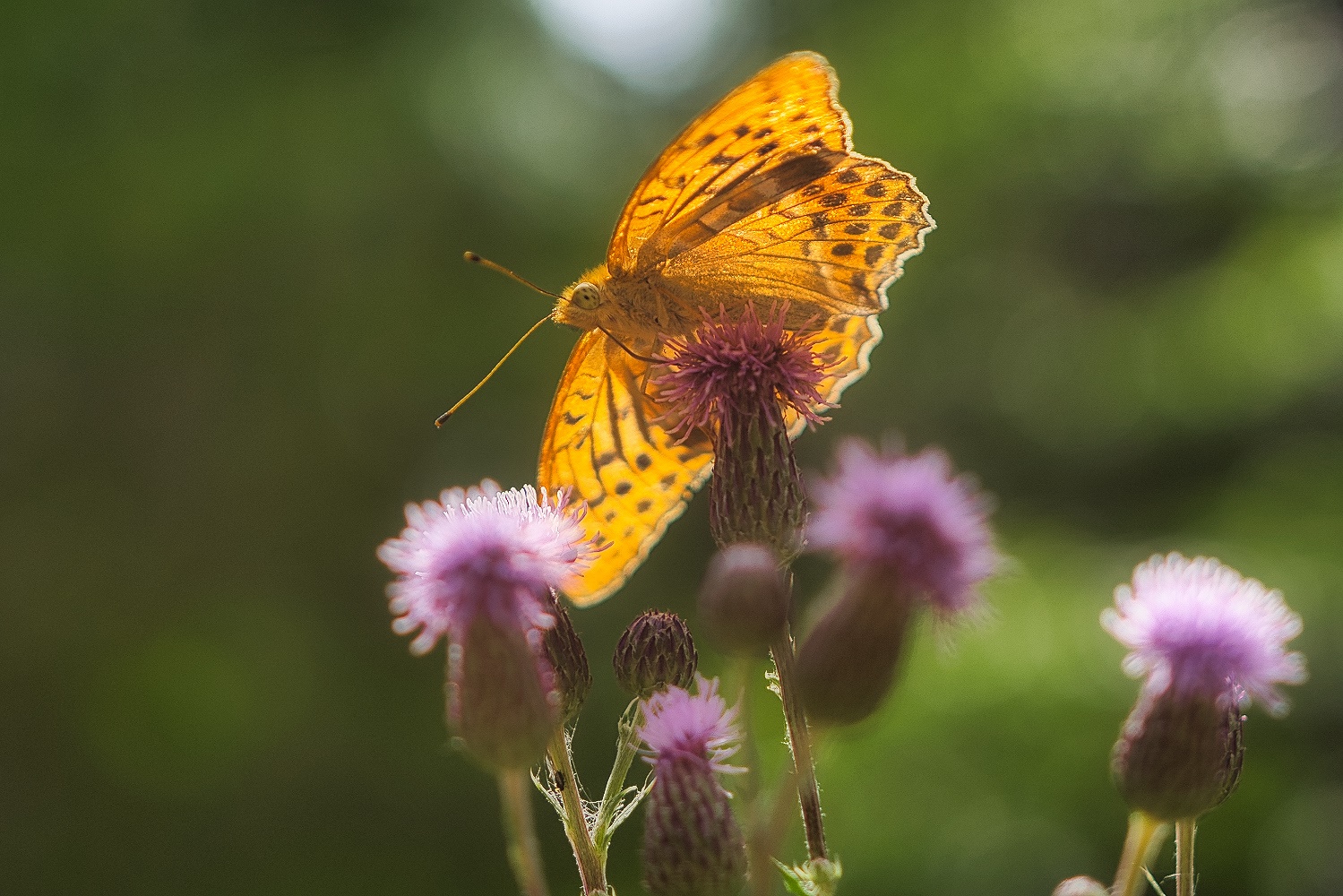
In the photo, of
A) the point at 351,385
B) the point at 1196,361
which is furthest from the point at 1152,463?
the point at 351,385

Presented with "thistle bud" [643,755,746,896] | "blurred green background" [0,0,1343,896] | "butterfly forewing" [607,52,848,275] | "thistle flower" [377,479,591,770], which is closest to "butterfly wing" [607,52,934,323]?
"butterfly forewing" [607,52,848,275]

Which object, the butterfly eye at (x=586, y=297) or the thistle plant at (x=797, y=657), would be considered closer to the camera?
the thistle plant at (x=797, y=657)

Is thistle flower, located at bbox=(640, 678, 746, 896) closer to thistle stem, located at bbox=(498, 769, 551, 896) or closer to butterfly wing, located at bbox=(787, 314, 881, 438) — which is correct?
thistle stem, located at bbox=(498, 769, 551, 896)

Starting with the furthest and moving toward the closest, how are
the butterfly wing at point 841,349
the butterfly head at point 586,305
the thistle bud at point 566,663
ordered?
the butterfly head at point 586,305 → the butterfly wing at point 841,349 → the thistle bud at point 566,663

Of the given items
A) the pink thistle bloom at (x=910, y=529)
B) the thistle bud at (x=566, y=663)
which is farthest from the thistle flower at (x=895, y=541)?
the thistle bud at (x=566, y=663)

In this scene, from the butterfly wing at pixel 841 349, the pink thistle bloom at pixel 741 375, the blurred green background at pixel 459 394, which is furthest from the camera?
the blurred green background at pixel 459 394

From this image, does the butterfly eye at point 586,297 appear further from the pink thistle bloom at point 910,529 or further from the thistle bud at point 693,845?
the thistle bud at point 693,845

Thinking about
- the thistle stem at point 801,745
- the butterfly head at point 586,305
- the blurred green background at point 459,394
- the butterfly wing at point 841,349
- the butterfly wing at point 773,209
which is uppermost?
the blurred green background at point 459,394
